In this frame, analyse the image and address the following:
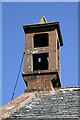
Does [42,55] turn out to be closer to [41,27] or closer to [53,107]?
[41,27]

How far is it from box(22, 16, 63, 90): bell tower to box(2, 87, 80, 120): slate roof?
0.92 metres

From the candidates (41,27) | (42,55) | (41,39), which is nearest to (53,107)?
(42,55)

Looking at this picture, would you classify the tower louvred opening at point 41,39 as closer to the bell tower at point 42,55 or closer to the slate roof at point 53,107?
the bell tower at point 42,55

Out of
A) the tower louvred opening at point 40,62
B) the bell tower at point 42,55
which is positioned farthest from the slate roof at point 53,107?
the tower louvred opening at point 40,62

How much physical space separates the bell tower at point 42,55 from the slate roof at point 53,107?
92 centimetres

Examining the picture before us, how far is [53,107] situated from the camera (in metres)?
7.45

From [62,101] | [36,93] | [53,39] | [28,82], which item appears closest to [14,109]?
[62,101]

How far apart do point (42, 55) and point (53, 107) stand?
4172mm

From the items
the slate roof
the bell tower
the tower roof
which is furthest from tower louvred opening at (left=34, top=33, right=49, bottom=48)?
the slate roof

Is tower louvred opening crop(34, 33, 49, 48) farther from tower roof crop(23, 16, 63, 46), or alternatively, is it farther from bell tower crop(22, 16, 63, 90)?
tower roof crop(23, 16, 63, 46)

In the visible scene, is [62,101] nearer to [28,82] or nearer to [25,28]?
[28,82]

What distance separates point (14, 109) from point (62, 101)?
1.55 m

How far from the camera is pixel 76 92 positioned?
30.5 ft

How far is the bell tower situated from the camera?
1036 centimetres
